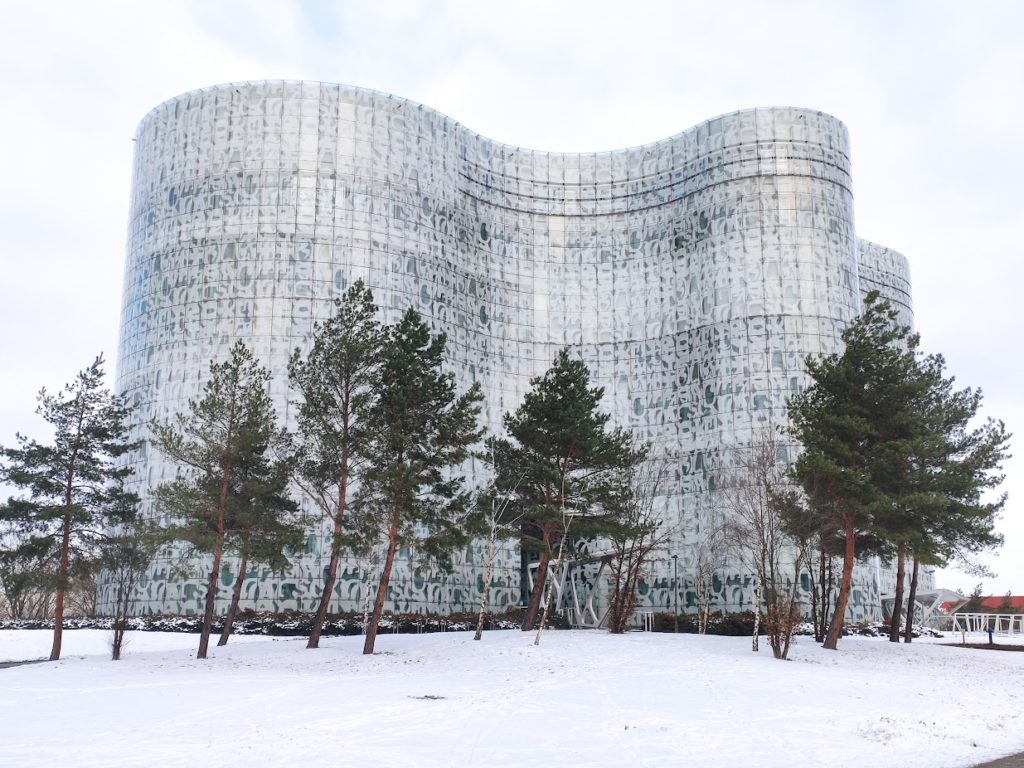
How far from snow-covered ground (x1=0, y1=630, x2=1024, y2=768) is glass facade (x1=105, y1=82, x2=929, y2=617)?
28.9m

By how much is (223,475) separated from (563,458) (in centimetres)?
1459

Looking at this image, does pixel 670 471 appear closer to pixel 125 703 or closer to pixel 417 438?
pixel 417 438

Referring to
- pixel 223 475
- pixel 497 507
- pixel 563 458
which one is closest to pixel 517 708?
pixel 223 475

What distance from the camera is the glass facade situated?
65062 mm

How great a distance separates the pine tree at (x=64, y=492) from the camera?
37594mm

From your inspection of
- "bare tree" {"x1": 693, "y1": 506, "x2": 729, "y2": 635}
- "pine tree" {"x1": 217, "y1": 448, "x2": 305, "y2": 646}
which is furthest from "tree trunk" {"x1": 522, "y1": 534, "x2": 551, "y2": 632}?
"bare tree" {"x1": 693, "y1": 506, "x2": 729, "y2": 635}

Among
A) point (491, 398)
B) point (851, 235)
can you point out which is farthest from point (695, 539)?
point (851, 235)

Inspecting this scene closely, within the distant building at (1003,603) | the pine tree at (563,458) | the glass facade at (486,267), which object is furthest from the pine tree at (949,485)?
the distant building at (1003,603)

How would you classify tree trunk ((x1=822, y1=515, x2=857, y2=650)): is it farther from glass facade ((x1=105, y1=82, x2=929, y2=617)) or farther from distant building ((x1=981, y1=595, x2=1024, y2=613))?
distant building ((x1=981, y1=595, x2=1024, y2=613))

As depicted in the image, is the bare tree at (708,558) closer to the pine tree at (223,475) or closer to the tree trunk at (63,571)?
the pine tree at (223,475)

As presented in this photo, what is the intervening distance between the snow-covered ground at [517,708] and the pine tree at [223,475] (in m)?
4.62

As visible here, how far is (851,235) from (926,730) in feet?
191

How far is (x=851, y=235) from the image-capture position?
72250mm

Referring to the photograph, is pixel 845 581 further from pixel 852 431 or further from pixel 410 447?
pixel 410 447
